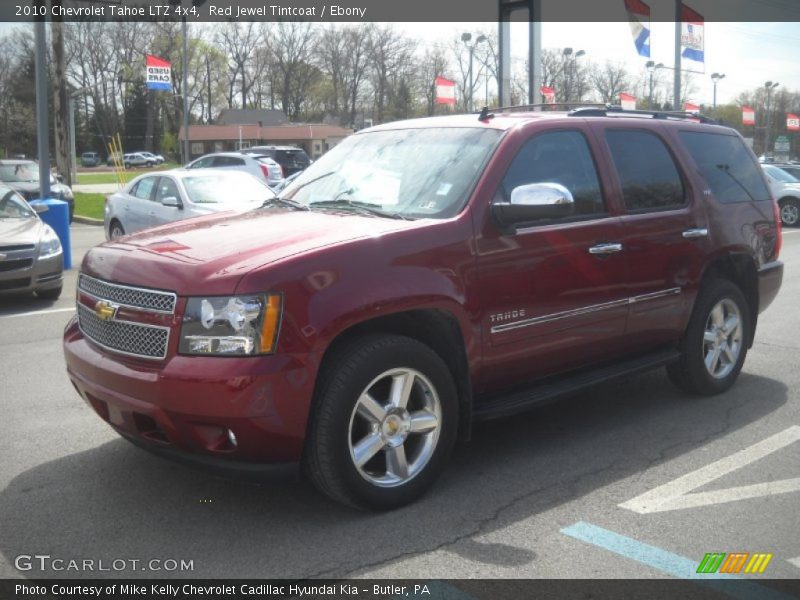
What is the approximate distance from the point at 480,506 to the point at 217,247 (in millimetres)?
1758

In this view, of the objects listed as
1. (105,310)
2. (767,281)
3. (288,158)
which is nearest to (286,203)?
(105,310)

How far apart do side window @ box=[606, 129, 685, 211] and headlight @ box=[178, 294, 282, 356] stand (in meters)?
2.59

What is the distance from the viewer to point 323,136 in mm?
77125

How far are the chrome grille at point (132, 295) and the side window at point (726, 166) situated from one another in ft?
12.5

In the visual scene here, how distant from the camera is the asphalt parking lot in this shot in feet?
11.4

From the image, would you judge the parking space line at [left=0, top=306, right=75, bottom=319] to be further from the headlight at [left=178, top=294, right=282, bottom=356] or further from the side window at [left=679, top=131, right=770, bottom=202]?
the side window at [left=679, top=131, right=770, bottom=202]

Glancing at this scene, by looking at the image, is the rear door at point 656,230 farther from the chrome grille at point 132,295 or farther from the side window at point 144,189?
the side window at point 144,189

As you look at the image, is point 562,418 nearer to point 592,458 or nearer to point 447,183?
point 592,458

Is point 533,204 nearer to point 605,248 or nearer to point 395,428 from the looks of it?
point 605,248

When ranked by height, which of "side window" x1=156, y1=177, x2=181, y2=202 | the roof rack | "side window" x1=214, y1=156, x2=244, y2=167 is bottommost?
"side window" x1=156, y1=177, x2=181, y2=202

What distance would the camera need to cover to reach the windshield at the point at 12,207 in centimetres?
1059

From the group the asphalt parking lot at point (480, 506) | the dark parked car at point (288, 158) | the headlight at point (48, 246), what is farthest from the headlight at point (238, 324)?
the dark parked car at point (288, 158)

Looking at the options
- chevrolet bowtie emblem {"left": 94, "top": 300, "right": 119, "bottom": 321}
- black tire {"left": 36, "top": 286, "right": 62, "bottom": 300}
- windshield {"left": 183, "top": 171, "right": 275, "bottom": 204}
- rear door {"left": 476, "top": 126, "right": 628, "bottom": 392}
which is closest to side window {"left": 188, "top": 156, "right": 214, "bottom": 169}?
windshield {"left": 183, "top": 171, "right": 275, "bottom": 204}

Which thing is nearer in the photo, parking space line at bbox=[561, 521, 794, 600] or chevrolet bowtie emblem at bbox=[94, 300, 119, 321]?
parking space line at bbox=[561, 521, 794, 600]
